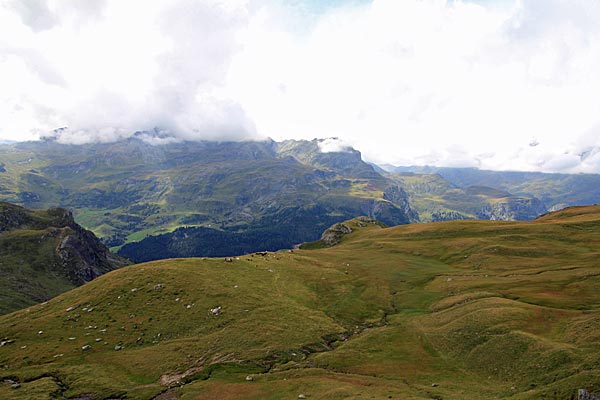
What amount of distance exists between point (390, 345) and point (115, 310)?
178ft

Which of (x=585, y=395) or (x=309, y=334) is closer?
(x=585, y=395)

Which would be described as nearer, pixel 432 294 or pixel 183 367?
pixel 183 367

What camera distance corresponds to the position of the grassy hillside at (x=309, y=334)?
155 ft

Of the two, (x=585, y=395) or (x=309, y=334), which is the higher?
(x=585, y=395)

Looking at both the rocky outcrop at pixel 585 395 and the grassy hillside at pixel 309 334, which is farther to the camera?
the grassy hillside at pixel 309 334

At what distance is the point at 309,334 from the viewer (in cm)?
6488

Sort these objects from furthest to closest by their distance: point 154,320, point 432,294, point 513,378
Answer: point 432,294, point 154,320, point 513,378

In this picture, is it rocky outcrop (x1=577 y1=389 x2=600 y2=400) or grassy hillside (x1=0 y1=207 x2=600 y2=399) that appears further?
grassy hillside (x1=0 y1=207 x2=600 y2=399)

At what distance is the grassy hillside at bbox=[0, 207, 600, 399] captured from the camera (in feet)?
155

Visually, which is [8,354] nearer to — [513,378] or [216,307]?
[216,307]

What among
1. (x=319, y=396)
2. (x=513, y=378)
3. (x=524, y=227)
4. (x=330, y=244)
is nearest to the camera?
(x=319, y=396)

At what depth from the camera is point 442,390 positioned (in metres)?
45.0

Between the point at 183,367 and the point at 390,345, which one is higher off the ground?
the point at 183,367

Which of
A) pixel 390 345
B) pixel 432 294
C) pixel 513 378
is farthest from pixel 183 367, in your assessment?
pixel 432 294
